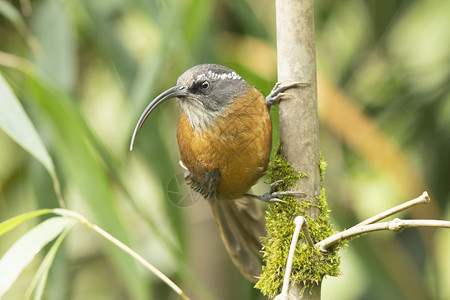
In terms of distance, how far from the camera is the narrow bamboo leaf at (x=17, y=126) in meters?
1.89

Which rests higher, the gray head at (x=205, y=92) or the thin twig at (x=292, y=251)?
the gray head at (x=205, y=92)

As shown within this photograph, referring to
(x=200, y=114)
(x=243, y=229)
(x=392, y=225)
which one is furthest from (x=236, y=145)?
(x=392, y=225)

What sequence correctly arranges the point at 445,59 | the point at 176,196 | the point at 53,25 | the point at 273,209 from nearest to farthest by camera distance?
the point at 273,209 → the point at 176,196 → the point at 53,25 → the point at 445,59

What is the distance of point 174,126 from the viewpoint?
391cm

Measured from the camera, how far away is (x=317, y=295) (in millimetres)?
1521

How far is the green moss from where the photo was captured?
1539mm

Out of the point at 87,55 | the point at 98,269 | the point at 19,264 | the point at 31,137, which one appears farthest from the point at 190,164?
the point at 98,269

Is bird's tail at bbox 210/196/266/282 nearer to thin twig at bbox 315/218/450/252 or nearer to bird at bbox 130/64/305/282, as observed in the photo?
bird at bbox 130/64/305/282

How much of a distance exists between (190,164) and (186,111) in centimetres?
20

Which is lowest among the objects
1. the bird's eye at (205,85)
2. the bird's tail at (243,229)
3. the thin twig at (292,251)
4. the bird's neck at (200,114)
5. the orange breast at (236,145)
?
the bird's tail at (243,229)

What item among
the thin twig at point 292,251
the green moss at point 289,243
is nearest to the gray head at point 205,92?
the green moss at point 289,243

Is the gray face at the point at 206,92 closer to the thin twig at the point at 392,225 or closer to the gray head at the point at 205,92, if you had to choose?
the gray head at the point at 205,92

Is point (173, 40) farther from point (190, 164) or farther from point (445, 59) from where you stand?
point (445, 59)

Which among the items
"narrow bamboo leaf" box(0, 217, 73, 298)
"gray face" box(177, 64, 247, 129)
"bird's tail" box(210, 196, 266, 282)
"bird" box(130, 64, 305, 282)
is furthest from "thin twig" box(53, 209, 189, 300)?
"bird's tail" box(210, 196, 266, 282)
